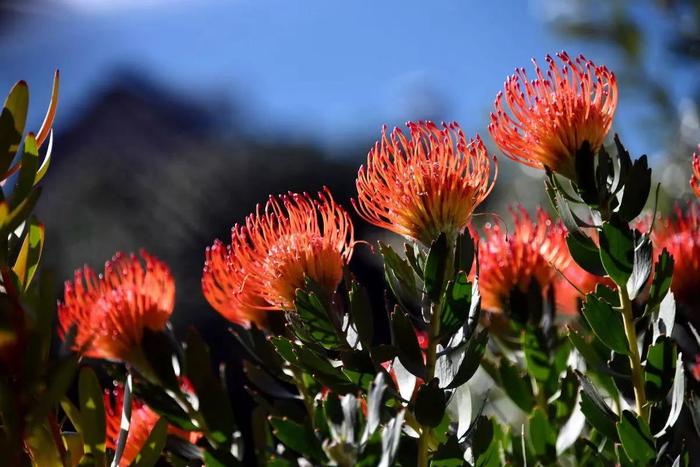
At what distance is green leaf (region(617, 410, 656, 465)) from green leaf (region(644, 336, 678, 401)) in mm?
34

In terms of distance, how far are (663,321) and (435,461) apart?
144 mm

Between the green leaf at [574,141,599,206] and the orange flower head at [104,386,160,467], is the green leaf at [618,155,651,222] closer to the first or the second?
the green leaf at [574,141,599,206]

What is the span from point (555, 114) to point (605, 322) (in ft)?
0.37

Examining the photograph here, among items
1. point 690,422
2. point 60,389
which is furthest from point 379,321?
point 60,389

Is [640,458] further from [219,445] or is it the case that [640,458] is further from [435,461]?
[219,445]

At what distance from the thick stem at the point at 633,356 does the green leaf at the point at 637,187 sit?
1.6 inches

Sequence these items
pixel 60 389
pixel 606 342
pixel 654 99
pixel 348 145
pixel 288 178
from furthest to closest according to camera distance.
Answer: pixel 348 145 < pixel 288 178 < pixel 654 99 < pixel 606 342 < pixel 60 389

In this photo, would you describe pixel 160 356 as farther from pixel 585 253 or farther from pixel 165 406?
pixel 585 253

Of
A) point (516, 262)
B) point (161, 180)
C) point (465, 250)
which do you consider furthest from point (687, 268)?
point (161, 180)

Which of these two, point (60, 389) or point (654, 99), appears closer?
point (60, 389)

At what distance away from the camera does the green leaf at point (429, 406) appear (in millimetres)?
362

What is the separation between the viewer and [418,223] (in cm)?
43

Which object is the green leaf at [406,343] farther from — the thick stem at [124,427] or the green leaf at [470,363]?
the thick stem at [124,427]

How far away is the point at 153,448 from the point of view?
1.23ft
